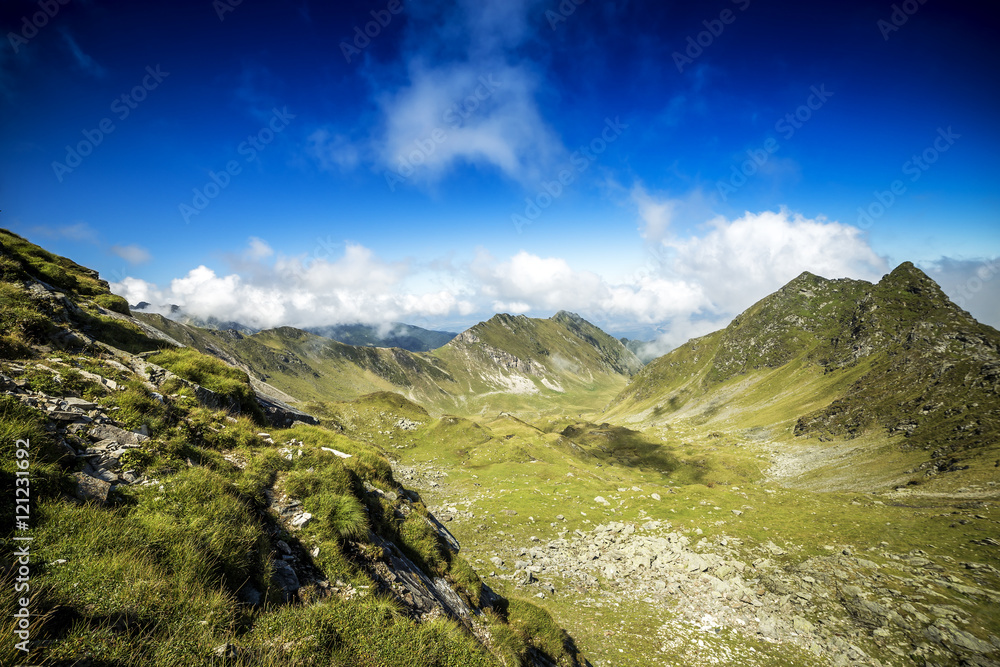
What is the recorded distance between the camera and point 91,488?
711cm

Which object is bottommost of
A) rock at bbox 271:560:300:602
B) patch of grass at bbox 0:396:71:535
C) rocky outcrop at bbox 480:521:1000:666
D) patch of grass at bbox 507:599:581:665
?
rocky outcrop at bbox 480:521:1000:666

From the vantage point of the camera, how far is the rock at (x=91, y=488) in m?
6.95

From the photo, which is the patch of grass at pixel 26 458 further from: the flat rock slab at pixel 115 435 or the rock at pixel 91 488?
the flat rock slab at pixel 115 435

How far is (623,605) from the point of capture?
87.9 feet

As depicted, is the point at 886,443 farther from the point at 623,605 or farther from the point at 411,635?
the point at 411,635

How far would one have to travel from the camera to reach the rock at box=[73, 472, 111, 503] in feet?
22.8

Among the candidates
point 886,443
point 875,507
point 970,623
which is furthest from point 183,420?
point 886,443

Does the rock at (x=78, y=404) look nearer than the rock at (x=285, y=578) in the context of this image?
No

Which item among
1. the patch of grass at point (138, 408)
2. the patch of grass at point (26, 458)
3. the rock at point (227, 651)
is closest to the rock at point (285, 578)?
the rock at point (227, 651)

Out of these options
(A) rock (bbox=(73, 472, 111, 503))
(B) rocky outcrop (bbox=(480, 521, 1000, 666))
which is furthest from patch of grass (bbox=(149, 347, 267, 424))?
(B) rocky outcrop (bbox=(480, 521, 1000, 666))

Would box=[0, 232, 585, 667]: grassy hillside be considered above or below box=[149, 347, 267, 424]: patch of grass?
below

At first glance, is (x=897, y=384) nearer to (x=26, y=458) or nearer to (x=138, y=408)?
(x=138, y=408)

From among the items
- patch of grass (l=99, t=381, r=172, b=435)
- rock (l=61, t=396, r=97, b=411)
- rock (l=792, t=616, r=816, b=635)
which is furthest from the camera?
rock (l=792, t=616, r=816, b=635)

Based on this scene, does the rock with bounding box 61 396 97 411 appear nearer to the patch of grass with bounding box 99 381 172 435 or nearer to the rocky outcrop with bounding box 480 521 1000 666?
the patch of grass with bounding box 99 381 172 435
